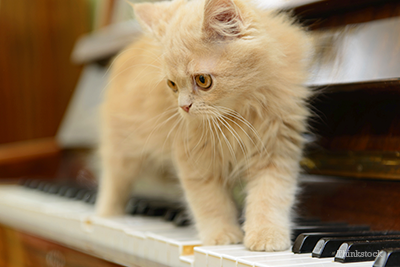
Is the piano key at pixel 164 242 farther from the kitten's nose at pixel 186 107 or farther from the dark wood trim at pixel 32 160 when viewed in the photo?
the dark wood trim at pixel 32 160

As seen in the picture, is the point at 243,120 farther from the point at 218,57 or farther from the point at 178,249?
the point at 178,249

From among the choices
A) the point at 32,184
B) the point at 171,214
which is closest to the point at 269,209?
the point at 171,214

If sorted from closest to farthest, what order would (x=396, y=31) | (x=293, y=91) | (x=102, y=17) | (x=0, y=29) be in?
1. (x=396, y=31)
2. (x=293, y=91)
3. (x=102, y=17)
4. (x=0, y=29)

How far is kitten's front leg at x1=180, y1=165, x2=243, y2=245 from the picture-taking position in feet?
3.19

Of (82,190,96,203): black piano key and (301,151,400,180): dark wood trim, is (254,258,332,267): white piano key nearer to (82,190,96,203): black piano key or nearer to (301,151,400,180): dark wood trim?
(301,151,400,180): dark wood trim

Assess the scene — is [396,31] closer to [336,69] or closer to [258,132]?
[336,69]

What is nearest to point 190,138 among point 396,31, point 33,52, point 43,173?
point 396,31

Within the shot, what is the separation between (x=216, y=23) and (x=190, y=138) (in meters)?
0.33

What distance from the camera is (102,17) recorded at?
2305 mm

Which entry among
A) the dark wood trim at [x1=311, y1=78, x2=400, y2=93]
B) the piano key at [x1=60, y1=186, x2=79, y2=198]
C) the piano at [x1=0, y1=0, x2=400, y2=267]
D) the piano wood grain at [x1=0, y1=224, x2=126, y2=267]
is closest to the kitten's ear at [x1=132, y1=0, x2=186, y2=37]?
the piano at [x1=0, y1=0, x2=400, y2=267]

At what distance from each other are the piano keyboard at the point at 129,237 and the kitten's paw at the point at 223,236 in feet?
0.09

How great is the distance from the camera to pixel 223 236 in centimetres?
96

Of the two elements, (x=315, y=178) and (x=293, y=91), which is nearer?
(x=293, y=91)

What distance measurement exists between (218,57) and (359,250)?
1.66 ft
